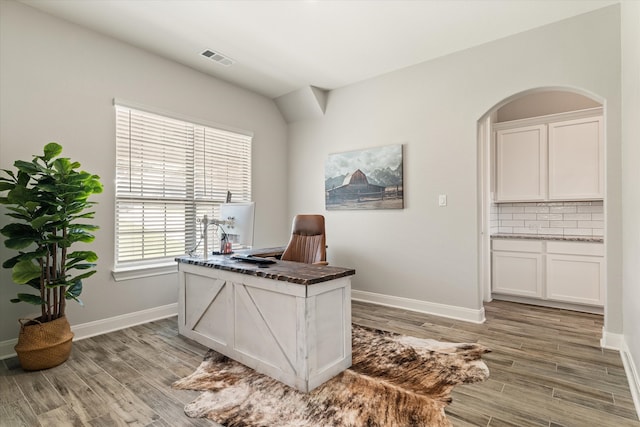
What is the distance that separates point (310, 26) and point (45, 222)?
2736 mm

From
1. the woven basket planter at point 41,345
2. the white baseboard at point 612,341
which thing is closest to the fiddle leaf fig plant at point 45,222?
the woven basket planter at point 41,345

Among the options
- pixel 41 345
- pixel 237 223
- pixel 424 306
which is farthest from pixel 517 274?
pixel 41 345

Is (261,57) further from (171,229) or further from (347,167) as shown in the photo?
(171,229)

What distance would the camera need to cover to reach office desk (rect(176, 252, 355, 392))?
2055mm

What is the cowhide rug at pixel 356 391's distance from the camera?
5.92 feet

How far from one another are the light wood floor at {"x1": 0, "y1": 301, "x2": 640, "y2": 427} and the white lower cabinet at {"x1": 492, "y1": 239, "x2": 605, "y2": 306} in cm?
62

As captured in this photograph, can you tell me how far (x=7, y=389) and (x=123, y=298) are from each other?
1.21m

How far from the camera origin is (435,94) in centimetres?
371

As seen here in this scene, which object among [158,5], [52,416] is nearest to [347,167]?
[158,5]

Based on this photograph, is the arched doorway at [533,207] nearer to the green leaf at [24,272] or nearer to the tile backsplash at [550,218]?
the tile backsplash at [550,218]

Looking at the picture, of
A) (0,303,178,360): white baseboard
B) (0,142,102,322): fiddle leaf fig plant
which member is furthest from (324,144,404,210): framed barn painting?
(0,142,102,322): fiddle leaf fig plant

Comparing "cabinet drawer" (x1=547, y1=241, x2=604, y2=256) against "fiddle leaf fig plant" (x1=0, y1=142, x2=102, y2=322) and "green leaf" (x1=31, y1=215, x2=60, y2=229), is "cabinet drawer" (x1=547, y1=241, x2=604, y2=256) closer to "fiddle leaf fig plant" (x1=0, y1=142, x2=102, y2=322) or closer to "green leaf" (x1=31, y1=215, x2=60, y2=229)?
"fiddle leaf fig plant" (x1=0, y1=142, x2=102, y2=322)

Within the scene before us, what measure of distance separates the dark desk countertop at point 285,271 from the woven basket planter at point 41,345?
3.60ft

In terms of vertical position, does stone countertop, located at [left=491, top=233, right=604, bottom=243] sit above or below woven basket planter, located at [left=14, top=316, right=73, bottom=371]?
above
